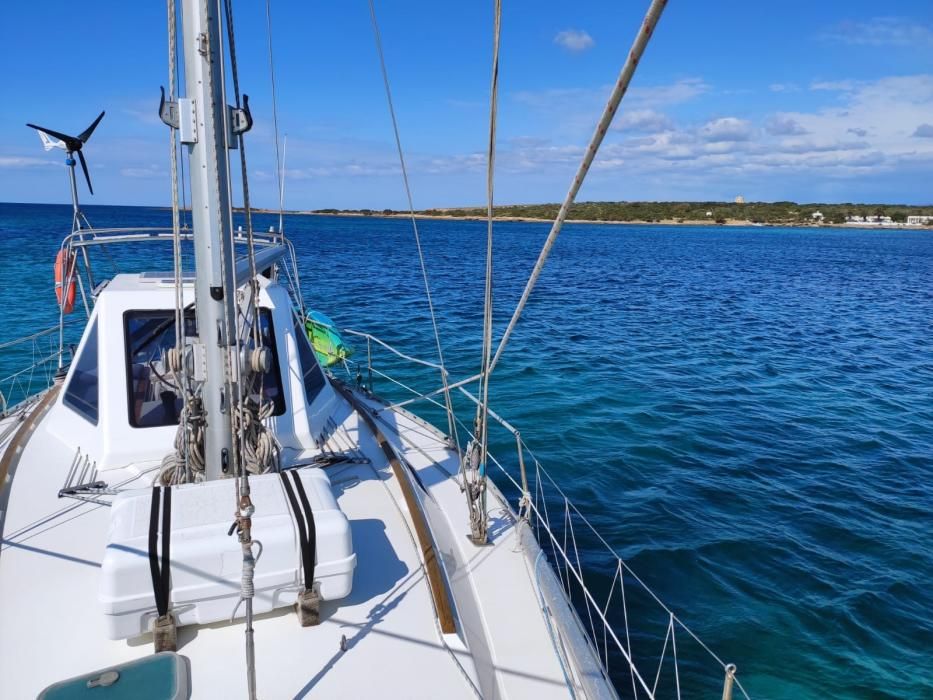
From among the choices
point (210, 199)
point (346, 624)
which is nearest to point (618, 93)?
point (210, 199)

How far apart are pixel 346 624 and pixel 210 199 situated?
8.34ft

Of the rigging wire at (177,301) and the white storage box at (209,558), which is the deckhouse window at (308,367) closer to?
the rigging wire at (177,301)

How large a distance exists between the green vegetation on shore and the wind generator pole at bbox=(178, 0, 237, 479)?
157 metres

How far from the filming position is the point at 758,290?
3144 cm

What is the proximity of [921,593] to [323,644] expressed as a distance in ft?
22.3

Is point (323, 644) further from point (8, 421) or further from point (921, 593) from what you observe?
point (921, 593)

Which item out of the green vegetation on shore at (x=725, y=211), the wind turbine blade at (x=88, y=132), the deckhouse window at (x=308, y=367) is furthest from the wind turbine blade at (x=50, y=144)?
the green vegetation on shore at (x=725, y=211)

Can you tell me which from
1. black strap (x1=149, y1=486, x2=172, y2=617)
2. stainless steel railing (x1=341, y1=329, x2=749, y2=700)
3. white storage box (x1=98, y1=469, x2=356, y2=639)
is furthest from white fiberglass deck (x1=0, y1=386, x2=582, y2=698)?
stainless steel railing (x1=341, y1=329, x2=749, y2=700)

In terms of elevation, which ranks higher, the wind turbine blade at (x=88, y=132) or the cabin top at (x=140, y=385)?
the wind turbine blade at (x=88, y=132)

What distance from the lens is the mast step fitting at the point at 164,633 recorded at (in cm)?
316

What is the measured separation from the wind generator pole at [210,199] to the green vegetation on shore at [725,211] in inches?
6164

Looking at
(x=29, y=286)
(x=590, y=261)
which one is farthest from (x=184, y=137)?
(x=590, y=261)

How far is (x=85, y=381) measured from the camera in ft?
18.8

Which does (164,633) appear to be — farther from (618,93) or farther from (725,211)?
(725,211)
